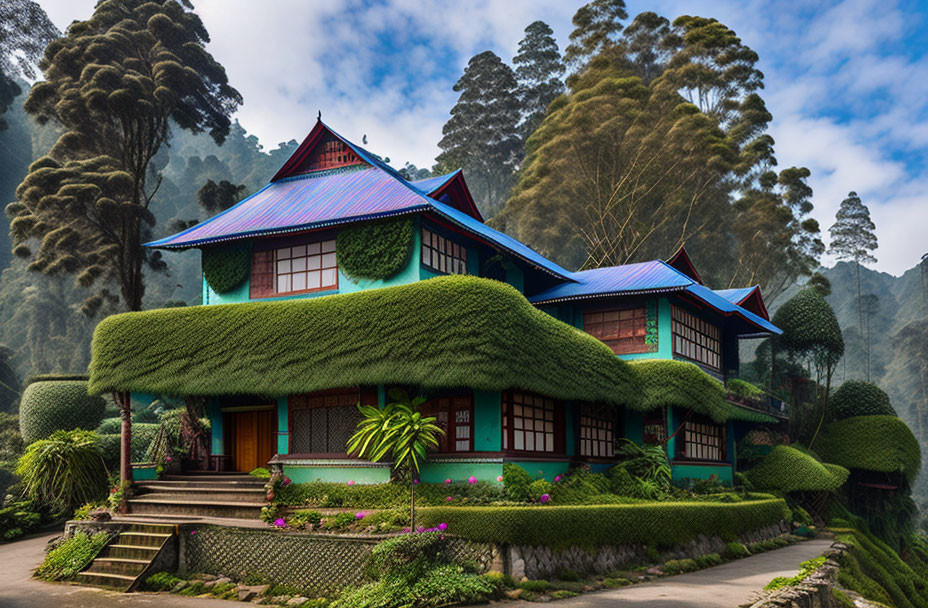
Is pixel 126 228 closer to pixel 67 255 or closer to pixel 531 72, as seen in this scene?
pixel 67 255

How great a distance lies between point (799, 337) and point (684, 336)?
13.7 m

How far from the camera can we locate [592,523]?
1691 centimetres

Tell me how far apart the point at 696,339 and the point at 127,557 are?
65.8ft

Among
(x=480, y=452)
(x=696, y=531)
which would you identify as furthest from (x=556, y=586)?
(x=696, y=531)

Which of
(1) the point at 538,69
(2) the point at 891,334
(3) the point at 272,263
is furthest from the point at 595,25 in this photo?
(2) the point at 891,334

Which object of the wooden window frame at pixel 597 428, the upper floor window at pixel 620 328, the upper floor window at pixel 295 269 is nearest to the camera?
the upper floor window at pixel 295 269

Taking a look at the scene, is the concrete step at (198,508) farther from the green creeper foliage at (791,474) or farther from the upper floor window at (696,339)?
the green creeper foliage at (791,474)

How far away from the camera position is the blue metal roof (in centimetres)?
2650

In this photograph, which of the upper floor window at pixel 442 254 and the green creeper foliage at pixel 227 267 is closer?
the upper floor window at pixel 442 254

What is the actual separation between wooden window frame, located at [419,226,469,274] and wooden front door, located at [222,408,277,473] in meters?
6.15

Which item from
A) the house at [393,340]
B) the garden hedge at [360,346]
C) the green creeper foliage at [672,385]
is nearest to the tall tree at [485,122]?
the house at [393,340]

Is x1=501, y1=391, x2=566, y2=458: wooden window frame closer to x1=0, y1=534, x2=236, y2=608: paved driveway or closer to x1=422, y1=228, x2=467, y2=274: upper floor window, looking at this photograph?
x1=422, y1=228, x2=467, y2=274: upper floor window

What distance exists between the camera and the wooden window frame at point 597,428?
24.0 metres

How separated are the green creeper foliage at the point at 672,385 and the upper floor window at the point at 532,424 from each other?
2905 mm
